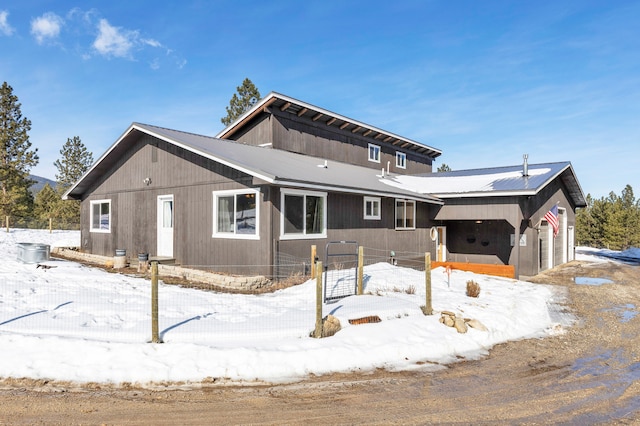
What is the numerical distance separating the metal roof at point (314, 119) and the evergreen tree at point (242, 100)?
62.7 ft

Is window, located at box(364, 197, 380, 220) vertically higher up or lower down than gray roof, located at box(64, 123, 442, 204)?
lower down

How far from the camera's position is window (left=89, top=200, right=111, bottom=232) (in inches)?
716

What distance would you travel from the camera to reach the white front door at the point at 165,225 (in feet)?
49.8

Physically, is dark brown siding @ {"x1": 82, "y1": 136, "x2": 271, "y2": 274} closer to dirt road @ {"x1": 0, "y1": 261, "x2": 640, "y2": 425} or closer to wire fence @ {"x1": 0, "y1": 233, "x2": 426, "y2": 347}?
wire fence @ {"x1": 0, "y1": 233, "x2": 426, "y2": 347}

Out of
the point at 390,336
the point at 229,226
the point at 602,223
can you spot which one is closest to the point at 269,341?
the point at 390,336

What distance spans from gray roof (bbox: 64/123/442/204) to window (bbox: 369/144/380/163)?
4295 mm

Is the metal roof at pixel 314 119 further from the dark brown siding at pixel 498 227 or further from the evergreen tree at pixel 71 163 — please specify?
the evergreen tree at pixel 71 163

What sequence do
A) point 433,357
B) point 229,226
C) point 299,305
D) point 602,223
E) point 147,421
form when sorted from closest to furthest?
point 147,421
point 433,357
point 299,305
point 229,226
point 602,223

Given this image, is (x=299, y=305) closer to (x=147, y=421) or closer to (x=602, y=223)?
(x=147, y=421)

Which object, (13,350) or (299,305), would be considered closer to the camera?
(13,350)

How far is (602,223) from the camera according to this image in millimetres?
41375

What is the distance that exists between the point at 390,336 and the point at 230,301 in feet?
13.5

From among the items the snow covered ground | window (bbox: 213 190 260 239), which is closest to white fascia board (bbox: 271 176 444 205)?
window (bbox: 213 190 260 239)

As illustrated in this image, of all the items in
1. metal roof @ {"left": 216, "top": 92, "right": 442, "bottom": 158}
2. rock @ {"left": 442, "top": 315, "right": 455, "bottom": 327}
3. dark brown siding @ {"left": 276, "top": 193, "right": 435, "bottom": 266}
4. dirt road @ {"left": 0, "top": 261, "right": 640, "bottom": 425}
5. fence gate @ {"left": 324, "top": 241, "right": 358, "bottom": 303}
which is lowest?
dirt road @ {"left": 0, "top": 261, "right": 640, "bottom": 425}
